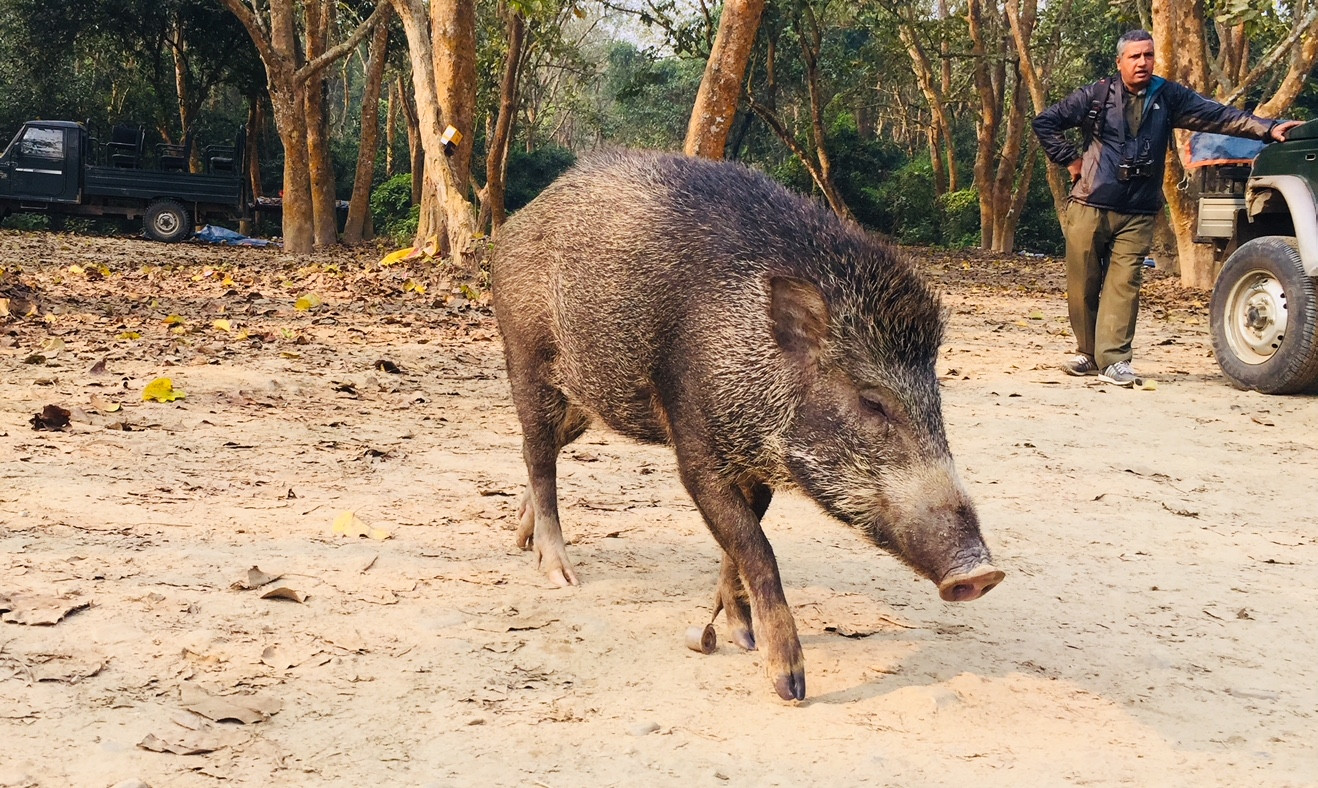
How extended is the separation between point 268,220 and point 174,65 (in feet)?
15.3

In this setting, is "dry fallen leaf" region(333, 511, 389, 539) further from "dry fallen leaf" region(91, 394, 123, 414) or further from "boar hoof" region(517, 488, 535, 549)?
"dry fallen leaf" region(91, 394, 123, 414)

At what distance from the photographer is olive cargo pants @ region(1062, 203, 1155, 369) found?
312 inches

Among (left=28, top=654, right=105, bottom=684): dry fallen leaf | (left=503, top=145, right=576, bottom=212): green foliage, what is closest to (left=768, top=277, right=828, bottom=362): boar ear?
(left=28, top=654, right=105, bottom=684): dry fallen leaf

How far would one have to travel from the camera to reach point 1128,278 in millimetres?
7965

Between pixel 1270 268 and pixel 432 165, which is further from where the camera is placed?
pixel 432 165

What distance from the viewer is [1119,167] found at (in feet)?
25.6

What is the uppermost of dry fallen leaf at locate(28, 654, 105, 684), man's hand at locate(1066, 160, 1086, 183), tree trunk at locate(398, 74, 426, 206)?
tree trunk at locate(398, 74, 426, 206)

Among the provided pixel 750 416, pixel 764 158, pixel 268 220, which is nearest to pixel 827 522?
pixel 750 416

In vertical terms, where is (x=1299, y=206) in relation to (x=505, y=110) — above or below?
below

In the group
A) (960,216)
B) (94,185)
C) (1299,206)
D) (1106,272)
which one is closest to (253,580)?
(1106,272)

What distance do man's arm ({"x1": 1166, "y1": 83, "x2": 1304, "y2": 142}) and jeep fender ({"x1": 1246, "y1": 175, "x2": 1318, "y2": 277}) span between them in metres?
0.39

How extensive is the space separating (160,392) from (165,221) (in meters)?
16.6

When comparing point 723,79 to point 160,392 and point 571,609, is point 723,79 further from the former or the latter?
point 571,609

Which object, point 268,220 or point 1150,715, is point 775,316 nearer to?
point 1150,715
